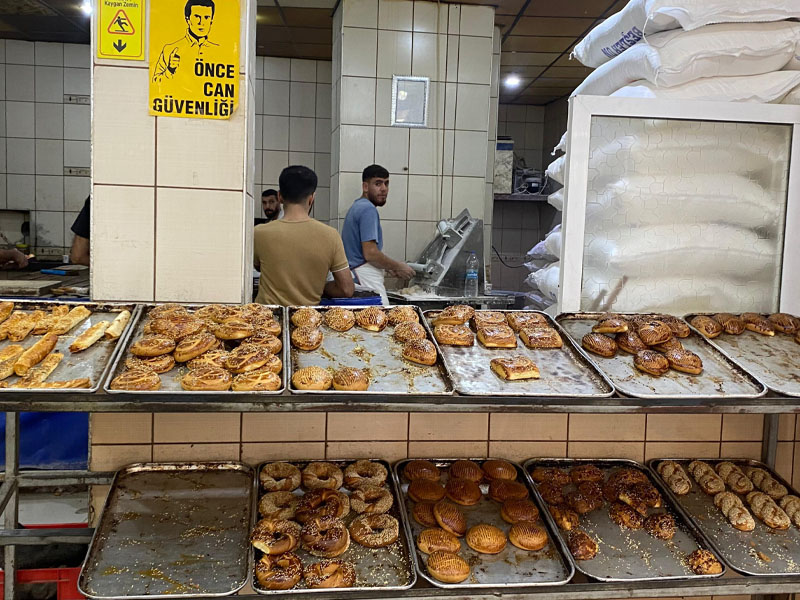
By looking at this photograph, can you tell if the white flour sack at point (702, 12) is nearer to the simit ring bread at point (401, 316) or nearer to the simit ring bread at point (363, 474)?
the simit ring bread at point (401, 316)

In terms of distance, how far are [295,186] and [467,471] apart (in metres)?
1.49

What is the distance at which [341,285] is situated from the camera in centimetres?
295

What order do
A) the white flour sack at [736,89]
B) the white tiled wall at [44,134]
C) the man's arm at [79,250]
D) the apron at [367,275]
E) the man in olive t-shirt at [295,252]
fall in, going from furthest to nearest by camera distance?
1. the white tiled wall at [44,134]
2. the apron at [367,275]
3. the man's arm at [79,250]
4. the man in olive t-shirt at [295,252]
5. the white flour sack at [736,89]

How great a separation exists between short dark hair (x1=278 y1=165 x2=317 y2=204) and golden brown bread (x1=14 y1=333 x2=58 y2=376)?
1366mm

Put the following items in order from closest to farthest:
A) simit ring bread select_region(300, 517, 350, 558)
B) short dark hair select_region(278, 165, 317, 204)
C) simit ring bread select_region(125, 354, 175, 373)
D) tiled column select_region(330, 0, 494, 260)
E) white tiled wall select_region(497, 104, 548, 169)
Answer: simit ring bread select_region(125, 354, 175, 373) < simit ring bread select_region(300, 517, 350, 558) < short dark hair select_region(278, 165, 317, 204) < tiled column select_region(330, 0, 494, 260) < white tiled wall select_region(497, 104, 548, 169)

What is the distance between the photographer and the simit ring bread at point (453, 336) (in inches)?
70.0

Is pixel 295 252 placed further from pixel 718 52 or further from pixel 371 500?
pixel 718 52

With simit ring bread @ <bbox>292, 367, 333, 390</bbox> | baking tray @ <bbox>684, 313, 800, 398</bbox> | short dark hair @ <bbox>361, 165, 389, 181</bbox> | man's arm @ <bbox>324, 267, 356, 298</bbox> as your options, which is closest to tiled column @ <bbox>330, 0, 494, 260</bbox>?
short dark hair @ <bbox>361, 165, 389, 181</bbox>

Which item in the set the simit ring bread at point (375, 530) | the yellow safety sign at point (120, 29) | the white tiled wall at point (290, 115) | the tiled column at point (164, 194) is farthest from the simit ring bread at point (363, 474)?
the white tiled wall at point (290, 115)

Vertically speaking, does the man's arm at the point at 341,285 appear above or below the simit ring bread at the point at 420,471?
above

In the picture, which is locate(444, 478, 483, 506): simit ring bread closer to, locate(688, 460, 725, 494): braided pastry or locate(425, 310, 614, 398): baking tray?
locate(425, 310, 614, 398): baking tray

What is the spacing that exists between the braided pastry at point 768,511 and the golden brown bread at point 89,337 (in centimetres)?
190

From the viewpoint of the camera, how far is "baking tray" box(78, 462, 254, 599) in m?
1.48

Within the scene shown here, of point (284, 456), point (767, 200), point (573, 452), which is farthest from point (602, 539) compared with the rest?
point (767, 200)
